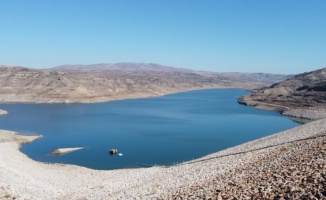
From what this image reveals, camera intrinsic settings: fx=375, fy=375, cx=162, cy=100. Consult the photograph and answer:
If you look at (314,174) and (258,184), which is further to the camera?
(258,184)

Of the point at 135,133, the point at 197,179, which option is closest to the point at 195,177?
the point at 197,179

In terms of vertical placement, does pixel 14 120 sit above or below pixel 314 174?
below

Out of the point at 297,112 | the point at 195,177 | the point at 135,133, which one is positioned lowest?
the point at 135,133

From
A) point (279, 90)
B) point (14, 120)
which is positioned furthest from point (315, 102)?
point (14, 120)

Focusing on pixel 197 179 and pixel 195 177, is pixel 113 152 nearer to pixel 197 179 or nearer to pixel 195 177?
pixel 195 177

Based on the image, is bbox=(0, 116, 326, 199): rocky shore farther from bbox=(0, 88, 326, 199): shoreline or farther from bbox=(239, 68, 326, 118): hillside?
bbox=(239, 68, 326, 118): hillside

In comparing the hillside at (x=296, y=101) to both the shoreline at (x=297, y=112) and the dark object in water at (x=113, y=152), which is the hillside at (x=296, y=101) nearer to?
the shoreline at (x=297, y=112)

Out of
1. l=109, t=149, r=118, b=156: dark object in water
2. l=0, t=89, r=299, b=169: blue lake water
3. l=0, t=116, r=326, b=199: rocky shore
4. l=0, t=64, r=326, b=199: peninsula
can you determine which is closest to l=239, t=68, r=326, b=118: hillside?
l=0, t=89, r=299, b=169: blue lake water

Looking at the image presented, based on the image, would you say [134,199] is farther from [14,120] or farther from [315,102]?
[315,102]
